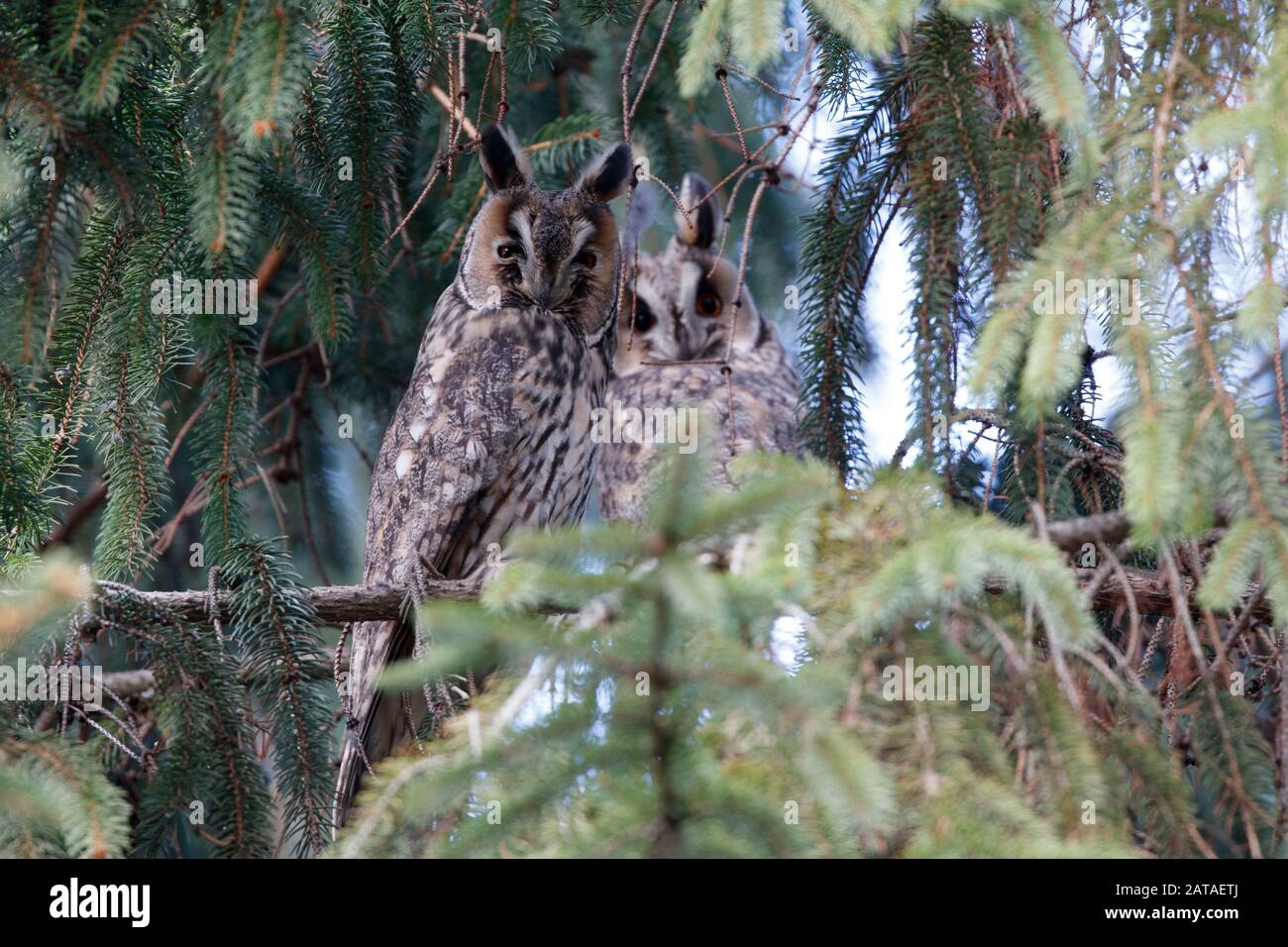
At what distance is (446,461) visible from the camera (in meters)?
3.13

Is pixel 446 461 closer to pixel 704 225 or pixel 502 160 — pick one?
pixel 502 160

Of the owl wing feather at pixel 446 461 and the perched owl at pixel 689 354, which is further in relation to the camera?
the perched owl at pixel 689 354

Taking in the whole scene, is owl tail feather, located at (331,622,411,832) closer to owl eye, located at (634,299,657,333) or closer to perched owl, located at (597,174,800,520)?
perched owl, located at (597,174,800,520)

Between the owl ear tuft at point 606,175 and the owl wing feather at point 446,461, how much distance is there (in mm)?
437

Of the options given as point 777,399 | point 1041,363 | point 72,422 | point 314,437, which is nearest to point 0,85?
point 72,422

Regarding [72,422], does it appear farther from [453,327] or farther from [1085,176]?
[1085,176]

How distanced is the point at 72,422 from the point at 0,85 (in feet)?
2.02

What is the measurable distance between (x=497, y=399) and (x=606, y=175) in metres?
0.69
